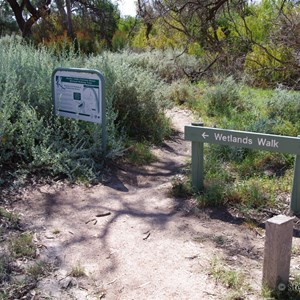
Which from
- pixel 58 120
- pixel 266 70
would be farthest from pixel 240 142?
pixel 266 70

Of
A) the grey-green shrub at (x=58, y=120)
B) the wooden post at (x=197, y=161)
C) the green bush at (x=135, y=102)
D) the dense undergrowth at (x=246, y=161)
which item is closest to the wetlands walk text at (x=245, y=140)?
the wooden post at (x=197, y=161)

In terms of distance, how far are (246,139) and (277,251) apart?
1.67 meters

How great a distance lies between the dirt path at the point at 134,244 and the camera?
124 inches

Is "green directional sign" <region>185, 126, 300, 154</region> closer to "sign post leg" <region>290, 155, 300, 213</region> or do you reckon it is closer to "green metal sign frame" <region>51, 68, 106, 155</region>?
"sign post leg" <region>290, 155, 300, 213</region>

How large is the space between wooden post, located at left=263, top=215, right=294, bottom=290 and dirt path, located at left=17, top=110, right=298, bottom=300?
17cm

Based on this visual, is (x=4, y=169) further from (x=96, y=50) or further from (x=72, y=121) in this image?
(x=96, y=50)

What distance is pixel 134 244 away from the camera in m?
3.82

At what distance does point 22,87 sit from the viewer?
6.28m

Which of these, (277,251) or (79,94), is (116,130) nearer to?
(79,94)

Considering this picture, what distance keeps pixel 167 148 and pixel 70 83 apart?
2025 millimetres

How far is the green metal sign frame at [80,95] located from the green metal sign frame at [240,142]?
1475 millimetres

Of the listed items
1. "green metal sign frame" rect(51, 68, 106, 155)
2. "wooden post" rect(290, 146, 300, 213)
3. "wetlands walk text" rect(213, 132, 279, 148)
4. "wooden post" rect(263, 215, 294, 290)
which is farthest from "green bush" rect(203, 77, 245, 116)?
"wooden post" rect(263, 215, 294, 290)

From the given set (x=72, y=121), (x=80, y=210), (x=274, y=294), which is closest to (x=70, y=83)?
(x=72, y=121)

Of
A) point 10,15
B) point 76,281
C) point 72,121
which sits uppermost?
point 10,15
